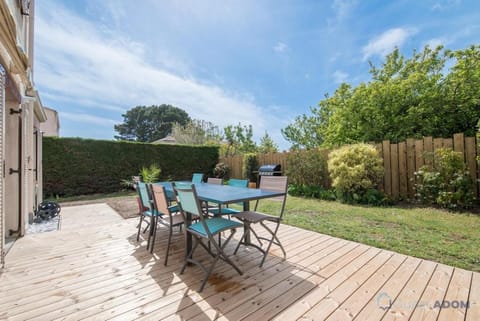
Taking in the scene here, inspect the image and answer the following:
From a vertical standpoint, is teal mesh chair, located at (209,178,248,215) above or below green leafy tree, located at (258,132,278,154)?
below

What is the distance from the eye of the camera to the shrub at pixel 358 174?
5.61m

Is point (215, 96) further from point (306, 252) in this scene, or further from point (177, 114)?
point (177, 114)

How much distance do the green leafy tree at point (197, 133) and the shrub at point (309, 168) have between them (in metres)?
11.1

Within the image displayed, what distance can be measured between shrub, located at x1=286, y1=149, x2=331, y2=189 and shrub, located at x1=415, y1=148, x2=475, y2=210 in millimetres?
2573

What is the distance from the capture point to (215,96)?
11.0 metres

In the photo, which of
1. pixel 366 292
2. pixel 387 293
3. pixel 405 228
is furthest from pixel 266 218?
pixel 405 228

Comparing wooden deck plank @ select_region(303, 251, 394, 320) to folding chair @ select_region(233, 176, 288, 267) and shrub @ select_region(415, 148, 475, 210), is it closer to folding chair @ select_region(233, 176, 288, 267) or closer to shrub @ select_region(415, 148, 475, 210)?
folding chair @ select_region(233, 176, 288, 267)

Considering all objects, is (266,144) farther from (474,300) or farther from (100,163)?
(474,300)

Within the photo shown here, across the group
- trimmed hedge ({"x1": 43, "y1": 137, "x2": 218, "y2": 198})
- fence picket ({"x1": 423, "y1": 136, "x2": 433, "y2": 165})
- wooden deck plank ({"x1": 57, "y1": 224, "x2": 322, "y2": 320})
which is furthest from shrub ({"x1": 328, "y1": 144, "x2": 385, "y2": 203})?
trimmed hedge ({"x1": 43, "y1": 137, "x2": 218, "y2": 198})

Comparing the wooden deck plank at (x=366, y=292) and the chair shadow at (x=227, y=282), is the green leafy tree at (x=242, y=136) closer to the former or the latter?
the chair shadow at (x=227, y=282)

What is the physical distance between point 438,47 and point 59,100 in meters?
18.4

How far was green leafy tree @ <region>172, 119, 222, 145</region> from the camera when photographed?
18.5 metres

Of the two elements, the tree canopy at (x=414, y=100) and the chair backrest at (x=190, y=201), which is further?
the tree canopy at (x=414, y=100)

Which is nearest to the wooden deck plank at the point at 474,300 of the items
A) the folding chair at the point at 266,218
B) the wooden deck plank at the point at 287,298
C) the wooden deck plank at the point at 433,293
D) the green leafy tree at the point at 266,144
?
the wooden deck plank at the point at 433,293
